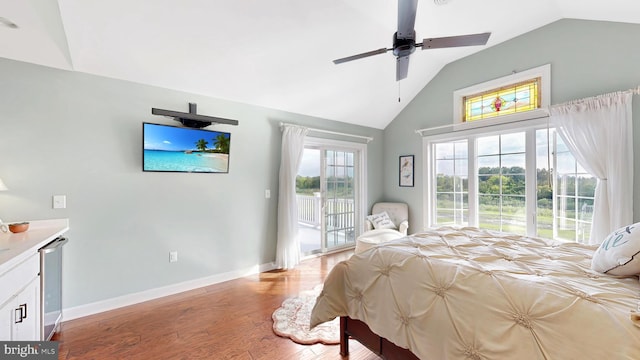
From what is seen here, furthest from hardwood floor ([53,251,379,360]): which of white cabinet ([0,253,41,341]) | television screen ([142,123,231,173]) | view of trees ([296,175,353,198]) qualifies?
view of trees ([296,175,353,198])

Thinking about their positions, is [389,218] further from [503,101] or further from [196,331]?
[196,331]

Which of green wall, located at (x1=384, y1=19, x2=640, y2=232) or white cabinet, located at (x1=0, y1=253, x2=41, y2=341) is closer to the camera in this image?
white cabinet, located at (x1=0, y1=253, x2=41, y2=341)

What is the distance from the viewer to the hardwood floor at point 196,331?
194cm

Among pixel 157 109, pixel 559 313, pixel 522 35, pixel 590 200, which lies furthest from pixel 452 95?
pixel 157 109

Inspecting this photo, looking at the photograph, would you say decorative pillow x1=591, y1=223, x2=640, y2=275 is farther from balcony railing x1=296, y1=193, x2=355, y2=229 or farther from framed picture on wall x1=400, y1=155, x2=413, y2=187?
balcony railing x1=296, y1=193, x2=355, y2=229

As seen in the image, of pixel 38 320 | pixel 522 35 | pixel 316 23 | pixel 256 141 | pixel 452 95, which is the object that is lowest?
pixel 38 320

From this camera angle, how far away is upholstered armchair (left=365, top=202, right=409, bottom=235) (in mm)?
4570

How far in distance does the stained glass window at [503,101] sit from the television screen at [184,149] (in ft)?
12.1

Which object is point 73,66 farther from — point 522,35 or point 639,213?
point 639,213

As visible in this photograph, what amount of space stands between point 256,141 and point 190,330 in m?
2.34

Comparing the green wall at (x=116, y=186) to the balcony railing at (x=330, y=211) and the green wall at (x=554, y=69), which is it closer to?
the balcony railing at (x=330, y=211)

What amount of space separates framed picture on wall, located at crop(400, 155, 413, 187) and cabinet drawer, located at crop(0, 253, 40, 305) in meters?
4.74

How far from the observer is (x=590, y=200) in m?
2.89

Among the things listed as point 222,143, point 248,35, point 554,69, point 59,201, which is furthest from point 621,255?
point 59,201
